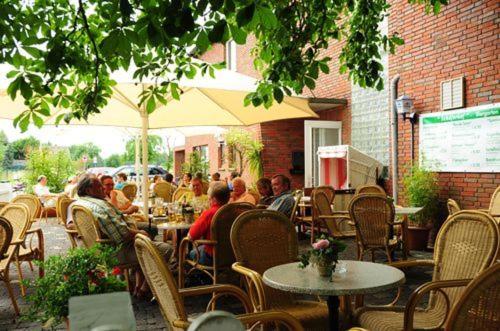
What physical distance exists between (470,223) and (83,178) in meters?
3.89

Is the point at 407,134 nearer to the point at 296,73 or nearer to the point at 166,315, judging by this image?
the point at 296,73

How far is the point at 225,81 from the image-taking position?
21.2ft

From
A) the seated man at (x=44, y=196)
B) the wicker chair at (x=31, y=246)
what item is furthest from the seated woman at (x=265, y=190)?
the seated man at (x=44, y=196)

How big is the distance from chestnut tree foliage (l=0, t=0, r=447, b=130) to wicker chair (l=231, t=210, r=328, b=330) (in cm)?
93

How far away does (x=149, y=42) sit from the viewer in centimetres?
244

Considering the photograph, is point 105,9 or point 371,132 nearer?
point 105,9

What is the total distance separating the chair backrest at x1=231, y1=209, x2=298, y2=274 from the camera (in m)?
3.51

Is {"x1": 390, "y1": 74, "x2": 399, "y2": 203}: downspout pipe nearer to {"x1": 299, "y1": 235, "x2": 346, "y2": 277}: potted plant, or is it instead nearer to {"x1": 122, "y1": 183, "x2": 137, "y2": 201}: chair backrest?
{"x1": 122, "y1": 183, "x2": 137, "y2": 201}: chair backrest

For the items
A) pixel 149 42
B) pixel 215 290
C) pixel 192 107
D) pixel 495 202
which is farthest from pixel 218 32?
pixel 495 202

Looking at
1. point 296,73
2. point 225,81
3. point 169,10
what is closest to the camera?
point 169,10

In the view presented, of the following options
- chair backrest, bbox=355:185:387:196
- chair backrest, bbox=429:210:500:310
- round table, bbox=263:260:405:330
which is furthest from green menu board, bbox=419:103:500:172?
round table, bbox=263:260:405:330

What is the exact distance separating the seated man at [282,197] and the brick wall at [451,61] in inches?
127

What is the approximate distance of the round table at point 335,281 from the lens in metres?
2.53

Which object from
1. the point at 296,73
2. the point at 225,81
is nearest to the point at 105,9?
the point at 296,73
